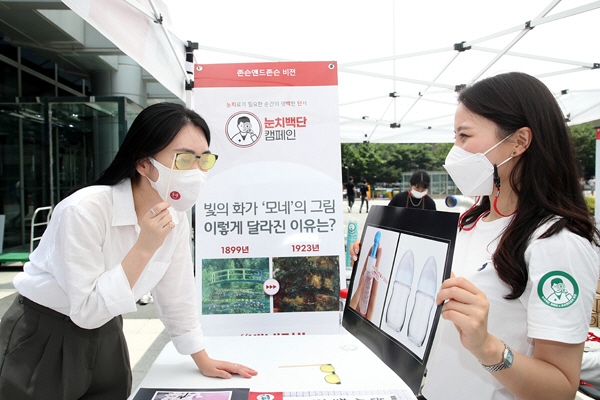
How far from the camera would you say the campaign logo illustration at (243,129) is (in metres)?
1.71

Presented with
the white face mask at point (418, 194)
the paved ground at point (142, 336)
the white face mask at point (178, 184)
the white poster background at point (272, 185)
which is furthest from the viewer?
the white face mask at point (418, 194)

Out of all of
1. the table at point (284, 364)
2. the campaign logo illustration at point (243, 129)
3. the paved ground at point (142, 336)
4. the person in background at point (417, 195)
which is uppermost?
the campaign logo illustration at point (243, 129)

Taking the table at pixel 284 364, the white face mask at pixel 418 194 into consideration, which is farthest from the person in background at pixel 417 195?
the table at pixel 284 364

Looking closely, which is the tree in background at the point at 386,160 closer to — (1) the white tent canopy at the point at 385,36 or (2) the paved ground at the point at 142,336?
(1) the white tent canopy at the point at 385,36

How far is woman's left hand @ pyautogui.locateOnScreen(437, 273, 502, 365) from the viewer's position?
692mm

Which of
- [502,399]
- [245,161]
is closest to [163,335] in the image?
[245,161]

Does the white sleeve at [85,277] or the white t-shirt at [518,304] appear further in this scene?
the white sleeve at [85,277]

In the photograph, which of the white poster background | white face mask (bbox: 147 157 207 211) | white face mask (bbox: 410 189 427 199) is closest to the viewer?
white face mask (bbox: 147 157 207 211)

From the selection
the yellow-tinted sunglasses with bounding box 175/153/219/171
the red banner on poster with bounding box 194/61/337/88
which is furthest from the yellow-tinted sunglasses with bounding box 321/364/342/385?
the red banner on poster with bounding box 194/61/337/88

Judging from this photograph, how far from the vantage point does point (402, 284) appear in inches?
35.2

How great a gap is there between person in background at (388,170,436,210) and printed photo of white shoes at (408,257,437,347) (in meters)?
3.22

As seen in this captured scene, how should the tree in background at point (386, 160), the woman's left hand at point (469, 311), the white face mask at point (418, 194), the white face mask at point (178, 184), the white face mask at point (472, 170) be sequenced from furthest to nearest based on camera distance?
the tree in background at point (386, 160), the white face mask at point (418, 194), the white face mask at point (178, 184), the white face mask at point (472, 170), the woman's left hand at point (469, 311)

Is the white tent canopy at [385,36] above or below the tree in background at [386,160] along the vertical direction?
below

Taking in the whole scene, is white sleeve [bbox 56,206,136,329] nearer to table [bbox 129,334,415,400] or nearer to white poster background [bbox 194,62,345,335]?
table [bbox 129,334,415,400]
